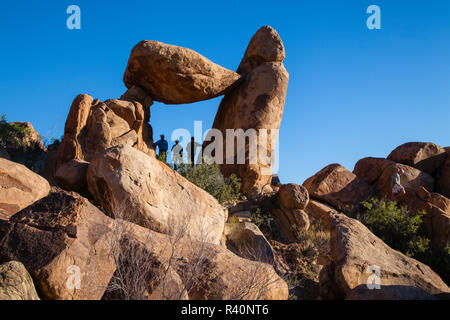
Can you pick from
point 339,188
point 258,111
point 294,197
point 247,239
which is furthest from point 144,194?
point 339,188

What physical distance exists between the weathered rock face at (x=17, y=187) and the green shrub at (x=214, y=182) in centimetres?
Result: 521

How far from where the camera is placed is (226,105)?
52.7 feet

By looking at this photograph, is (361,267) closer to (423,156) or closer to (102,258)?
(102,258)

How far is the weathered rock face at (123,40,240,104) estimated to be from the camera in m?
13.7

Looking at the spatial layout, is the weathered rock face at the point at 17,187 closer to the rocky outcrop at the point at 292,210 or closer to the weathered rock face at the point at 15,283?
the weathered rock face at the point at 15,283

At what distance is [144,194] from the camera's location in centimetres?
734

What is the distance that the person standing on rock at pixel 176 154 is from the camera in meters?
14.2

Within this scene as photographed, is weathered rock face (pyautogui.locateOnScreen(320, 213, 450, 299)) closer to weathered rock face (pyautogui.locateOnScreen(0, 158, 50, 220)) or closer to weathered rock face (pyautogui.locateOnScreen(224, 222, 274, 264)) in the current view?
weathered rock face (pyautogui.locateOnScreen(224, 222, 274, 264))

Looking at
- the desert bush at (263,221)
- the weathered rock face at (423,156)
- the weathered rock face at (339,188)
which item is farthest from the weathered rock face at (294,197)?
the weathered rock face at (423,156)

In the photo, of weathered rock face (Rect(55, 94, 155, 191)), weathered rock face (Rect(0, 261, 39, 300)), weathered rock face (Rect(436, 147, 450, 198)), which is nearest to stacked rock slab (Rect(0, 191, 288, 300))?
weathered rock face (Rect(0, 261, 39, 300))

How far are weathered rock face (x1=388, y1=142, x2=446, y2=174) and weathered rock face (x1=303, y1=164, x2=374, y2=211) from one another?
2.70m

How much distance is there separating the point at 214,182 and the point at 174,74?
452 centimetres
